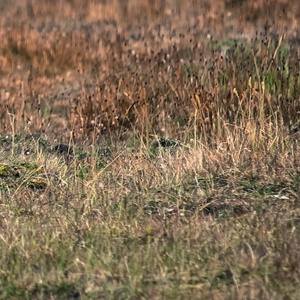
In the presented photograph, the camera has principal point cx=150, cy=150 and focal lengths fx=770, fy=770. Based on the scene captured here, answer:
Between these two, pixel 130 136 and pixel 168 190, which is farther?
pixel 130 136

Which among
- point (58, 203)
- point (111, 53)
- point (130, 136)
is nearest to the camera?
point (58, 203)

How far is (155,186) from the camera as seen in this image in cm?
518

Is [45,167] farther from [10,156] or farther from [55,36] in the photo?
[55,36]

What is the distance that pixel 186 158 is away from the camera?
18.6 feet

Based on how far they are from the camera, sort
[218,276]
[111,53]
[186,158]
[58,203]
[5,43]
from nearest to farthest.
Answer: [218,276]
[58,203]
[186,158]
[111,53]
[5,43]

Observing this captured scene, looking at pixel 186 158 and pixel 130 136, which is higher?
pixel 186 158

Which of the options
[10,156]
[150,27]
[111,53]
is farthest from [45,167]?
[150,27]

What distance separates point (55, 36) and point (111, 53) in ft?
6.35

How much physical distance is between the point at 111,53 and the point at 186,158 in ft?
18.1

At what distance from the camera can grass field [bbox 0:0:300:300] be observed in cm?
369

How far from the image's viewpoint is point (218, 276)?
3688 mm

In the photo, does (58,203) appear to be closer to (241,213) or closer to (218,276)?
(241,213)

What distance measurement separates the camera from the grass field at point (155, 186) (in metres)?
3.69

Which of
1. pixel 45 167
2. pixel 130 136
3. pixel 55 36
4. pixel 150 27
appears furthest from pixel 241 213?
pixel 150 27
